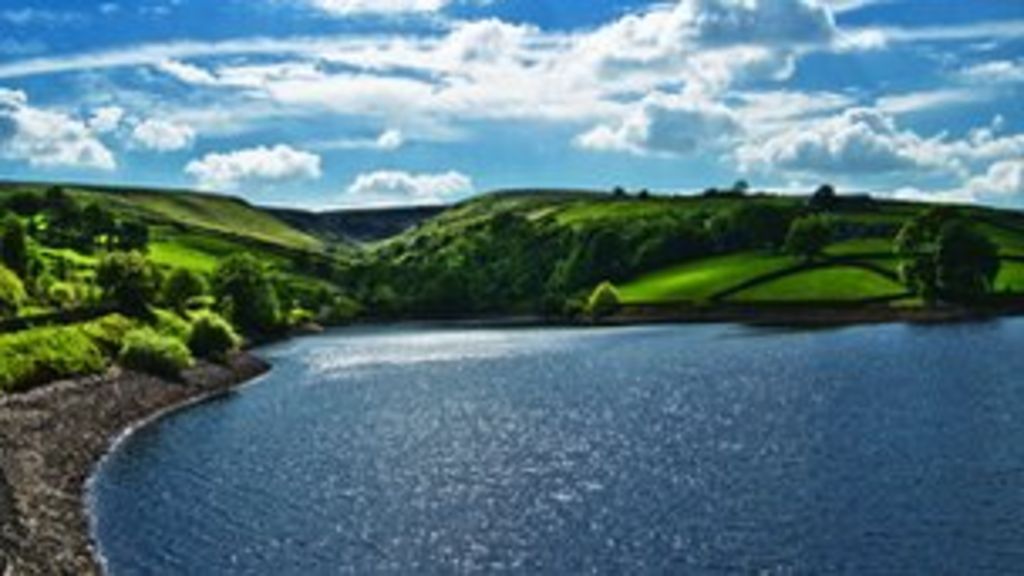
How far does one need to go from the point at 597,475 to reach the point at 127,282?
320 feet

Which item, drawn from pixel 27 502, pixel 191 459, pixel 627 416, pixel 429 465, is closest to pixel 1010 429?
pixel 627 416

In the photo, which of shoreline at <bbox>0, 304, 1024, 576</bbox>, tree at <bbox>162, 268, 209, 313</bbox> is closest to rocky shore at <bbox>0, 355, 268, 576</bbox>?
shoreline at <bbox>0, 304, 1024, 576</bbox>

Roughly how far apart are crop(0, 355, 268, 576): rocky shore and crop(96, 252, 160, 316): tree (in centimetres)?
1924

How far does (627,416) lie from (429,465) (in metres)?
24.5

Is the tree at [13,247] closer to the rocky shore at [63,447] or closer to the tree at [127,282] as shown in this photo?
the tree at [127,282]

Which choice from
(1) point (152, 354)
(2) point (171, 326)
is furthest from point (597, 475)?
(2) point (171, 326)

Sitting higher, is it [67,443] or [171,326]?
[171,326]

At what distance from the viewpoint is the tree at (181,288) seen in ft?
614

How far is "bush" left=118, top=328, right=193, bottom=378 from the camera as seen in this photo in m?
127

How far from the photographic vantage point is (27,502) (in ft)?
213

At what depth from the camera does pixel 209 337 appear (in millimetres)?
151000

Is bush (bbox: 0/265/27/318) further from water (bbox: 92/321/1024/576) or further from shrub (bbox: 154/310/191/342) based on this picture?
water (bbox: 92/321/1024/576)

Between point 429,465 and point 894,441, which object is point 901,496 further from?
point 429,465

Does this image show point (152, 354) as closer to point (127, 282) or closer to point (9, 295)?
point (9, 295)
